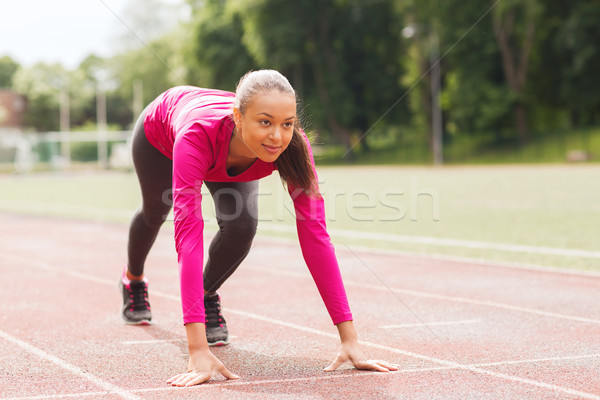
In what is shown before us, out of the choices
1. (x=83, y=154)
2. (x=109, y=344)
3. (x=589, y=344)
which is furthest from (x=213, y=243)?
(x=83, y=154)

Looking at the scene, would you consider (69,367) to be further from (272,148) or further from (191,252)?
(272,148)

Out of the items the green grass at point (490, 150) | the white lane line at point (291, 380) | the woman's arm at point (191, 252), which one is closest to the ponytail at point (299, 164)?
the woman's arm at point (191, 252)

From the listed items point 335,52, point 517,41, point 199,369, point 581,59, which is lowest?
point 199,369

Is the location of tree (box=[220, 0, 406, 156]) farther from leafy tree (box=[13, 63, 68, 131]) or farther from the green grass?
leafy tree (box=[13, 63, 68, 131])

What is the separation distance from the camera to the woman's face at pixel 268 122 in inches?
139

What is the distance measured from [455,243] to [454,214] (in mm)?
4234

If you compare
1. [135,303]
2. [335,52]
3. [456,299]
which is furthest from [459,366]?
[335,52]

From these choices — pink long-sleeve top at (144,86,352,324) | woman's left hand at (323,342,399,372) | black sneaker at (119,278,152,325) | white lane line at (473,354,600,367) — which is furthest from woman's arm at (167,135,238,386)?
black sneaker at (119,278,152,325)

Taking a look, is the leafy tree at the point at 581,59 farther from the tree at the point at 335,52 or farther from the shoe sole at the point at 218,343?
the shoe sole at the point at 218,343

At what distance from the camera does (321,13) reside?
155ft

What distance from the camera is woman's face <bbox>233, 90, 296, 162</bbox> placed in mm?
3543

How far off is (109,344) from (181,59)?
2031 inches

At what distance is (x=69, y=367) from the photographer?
4.07 meters

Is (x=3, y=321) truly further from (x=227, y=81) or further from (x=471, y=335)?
(x=227, y=81)
